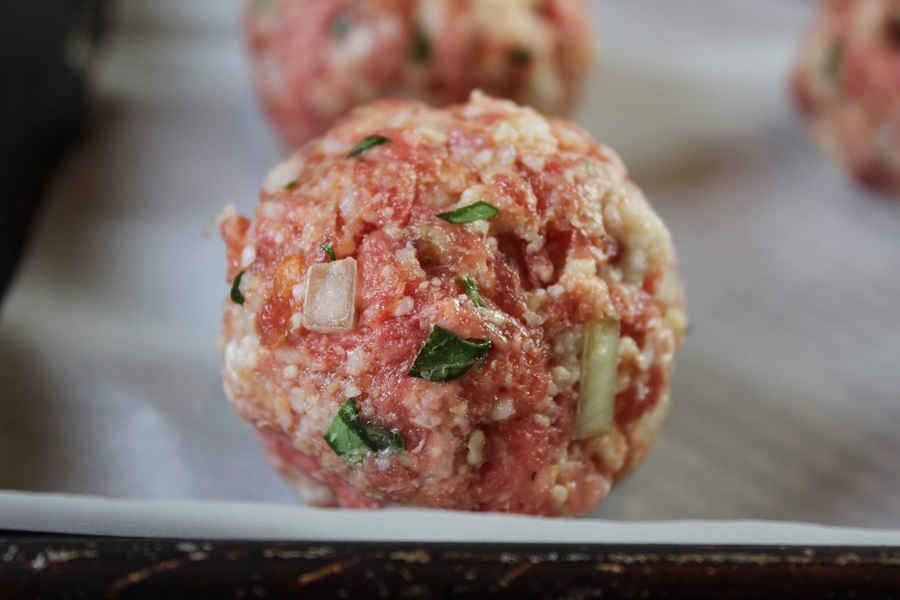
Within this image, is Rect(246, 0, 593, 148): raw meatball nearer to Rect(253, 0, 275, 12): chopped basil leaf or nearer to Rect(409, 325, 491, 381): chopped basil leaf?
Rect(253, 0, 275, 12): chopped basil leaf

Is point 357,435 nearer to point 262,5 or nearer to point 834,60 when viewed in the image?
point 262,5

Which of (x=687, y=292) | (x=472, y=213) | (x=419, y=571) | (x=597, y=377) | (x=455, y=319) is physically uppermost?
(x=472, y=213)

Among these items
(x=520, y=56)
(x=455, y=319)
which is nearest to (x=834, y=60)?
(x=520, y=56)

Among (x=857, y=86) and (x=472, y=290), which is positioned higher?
(x=857, y=86)

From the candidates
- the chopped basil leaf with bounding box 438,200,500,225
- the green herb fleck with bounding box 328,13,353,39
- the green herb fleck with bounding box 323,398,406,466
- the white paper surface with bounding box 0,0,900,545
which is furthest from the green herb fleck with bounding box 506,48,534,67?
the green herb fleck with bounding box 323,398,406,466

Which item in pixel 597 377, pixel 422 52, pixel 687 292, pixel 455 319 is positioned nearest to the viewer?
pixel 455 319

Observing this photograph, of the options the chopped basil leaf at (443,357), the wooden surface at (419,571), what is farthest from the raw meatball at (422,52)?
the wooden surface at (419,571)
